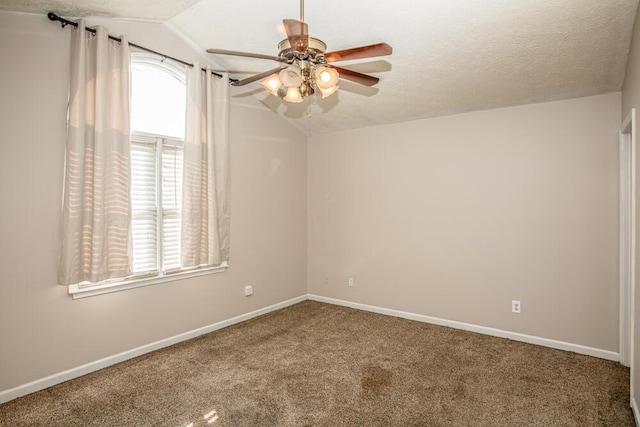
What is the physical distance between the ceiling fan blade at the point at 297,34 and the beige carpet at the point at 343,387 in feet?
7.43

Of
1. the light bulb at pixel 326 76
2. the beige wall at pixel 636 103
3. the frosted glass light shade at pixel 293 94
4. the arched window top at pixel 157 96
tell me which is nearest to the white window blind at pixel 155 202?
the arched window top at pixel 157 96

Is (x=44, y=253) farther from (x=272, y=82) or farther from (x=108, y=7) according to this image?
(x=272, y=82)

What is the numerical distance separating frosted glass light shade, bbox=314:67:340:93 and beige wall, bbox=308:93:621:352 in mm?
2350

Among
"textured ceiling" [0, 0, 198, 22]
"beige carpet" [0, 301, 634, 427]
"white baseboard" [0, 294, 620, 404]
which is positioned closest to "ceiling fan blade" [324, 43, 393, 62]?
"textured ceiling" [0, 0, 198, 22]

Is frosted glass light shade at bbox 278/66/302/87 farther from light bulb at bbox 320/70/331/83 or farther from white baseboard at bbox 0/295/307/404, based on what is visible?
white baseboard at bbox 0/295/307/404

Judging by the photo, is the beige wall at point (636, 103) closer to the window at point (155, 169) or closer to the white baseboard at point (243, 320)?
the white baseboard at point (243, 320)

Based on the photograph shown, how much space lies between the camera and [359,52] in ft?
6.59

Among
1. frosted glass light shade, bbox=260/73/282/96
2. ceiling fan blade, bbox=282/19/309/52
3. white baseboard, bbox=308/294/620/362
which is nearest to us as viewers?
ceiling fan blade, bbox=282/19/309/52

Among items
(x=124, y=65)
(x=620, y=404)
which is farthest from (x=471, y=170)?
(x=124, y=65)

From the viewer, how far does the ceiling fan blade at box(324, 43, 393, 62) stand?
1.95 m

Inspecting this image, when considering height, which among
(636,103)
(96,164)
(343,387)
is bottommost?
(343,387)

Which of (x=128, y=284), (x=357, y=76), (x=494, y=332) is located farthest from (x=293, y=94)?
(x=494, y=332)

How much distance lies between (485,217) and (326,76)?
257cm

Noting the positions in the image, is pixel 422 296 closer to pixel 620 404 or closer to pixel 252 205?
pixel 620 404
